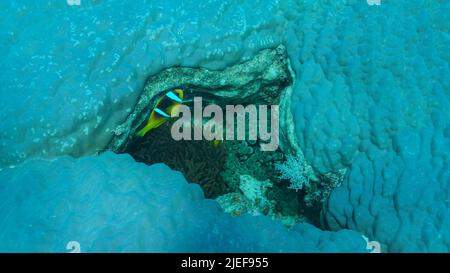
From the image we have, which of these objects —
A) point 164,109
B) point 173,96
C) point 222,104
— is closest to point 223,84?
point 222,104

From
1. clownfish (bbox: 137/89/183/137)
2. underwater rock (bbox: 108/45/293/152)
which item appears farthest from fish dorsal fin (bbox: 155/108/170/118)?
underwater rock (bbox: 108/45/293/152)

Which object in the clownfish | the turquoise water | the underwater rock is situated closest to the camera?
the turquoise water

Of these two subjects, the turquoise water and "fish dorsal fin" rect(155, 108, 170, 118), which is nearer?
the turquoise water

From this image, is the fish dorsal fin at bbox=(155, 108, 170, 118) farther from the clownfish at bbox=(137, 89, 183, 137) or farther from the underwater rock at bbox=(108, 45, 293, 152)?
the underwater rock at bbox=(108, 45, 293, 152)

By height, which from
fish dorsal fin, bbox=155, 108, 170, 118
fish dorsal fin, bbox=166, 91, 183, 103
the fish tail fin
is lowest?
the fish tail fin

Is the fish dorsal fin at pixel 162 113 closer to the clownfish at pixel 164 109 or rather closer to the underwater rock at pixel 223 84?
the clownfish at pixel 164 109

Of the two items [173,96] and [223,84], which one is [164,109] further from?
[223,84]

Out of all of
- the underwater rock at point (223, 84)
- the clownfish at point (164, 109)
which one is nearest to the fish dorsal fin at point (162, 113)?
the clownfish at point (164, 109)
